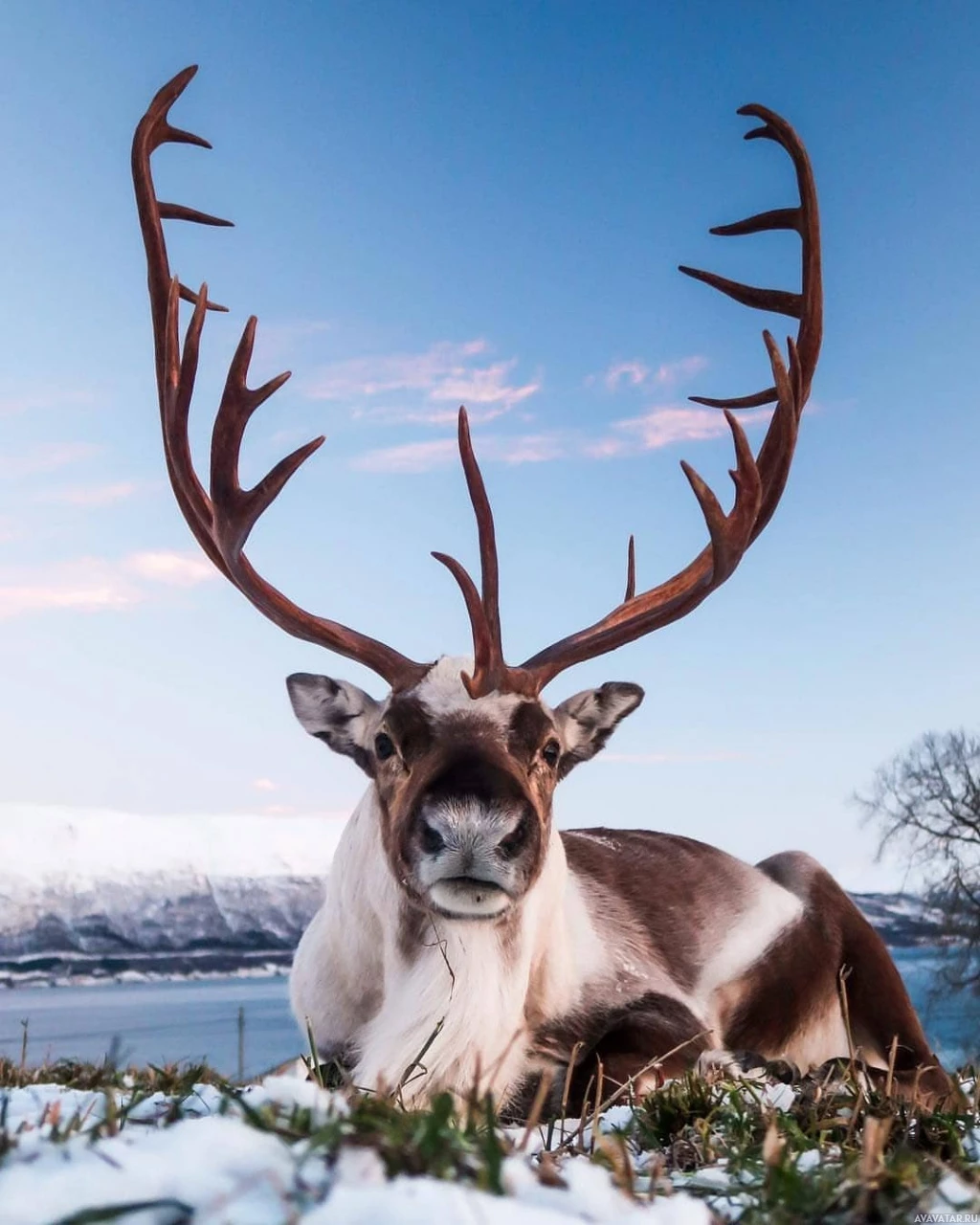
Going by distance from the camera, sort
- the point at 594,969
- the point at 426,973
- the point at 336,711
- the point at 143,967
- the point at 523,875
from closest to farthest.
→ 1. the point at 523,875
2. the point at 426,973
3. the point at 336,711
4. the point at 594,969
5. the point at 143,967

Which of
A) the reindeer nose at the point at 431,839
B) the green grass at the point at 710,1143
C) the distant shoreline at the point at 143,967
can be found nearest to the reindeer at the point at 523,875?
the reindeer nose at the point at 431,839

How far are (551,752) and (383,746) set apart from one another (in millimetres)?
707

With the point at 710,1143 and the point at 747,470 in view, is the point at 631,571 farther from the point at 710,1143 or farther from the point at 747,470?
the point at 710,1143

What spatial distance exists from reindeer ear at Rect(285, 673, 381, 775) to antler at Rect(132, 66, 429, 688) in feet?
0.55

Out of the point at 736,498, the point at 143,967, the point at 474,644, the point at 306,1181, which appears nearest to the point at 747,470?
the point at 736,498

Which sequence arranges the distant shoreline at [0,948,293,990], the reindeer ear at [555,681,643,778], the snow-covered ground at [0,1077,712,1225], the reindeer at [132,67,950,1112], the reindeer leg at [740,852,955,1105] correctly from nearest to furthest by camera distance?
the snow-covered ground at [0,1077,712,1225]
the reindeer at [132,67,950,1112]
the reindeer ear at [555,681,643,778]
the reindeer leg at [740,852,955,1105]
the distant shoreline at [0,948,293,990]

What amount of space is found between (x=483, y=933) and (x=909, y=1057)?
2517mm

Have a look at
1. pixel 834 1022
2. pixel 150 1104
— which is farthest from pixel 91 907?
pixel 150 1104

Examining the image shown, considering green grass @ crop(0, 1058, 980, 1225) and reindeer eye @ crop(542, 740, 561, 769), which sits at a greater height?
reindeer eye @ crop(542, 740, 561, 769)

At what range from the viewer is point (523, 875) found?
446 cm

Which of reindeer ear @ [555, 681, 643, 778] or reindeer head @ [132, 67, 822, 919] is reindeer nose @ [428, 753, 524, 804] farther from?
reindeer ear @ [555, 681, 643, 778]

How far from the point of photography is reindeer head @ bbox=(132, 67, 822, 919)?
4.41m

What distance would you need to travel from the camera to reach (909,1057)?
5.94m

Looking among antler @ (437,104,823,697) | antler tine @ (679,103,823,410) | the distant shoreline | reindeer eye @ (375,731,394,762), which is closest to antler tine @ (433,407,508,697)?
antler @ (437,104,823,697)
